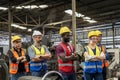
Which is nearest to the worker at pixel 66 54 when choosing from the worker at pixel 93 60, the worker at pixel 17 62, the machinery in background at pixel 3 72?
the worker at pixel 93 60

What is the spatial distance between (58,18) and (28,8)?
2807 mm

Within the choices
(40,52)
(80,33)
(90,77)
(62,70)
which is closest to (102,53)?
(90,77)

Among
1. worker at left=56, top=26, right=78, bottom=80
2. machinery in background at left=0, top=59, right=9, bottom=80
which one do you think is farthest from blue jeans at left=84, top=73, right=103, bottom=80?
machinery in background at left=0, top=59, right=9, bottom=80

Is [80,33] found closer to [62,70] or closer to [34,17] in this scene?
[34,17]

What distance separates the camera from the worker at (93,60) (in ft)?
12.7

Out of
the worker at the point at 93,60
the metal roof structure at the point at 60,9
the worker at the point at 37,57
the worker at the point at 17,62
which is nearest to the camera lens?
the worker at the point at 93,60

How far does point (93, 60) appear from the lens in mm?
3887

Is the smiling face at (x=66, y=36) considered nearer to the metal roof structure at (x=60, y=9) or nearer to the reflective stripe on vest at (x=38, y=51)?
the reflective stripe on vest at (x=38, y=51)

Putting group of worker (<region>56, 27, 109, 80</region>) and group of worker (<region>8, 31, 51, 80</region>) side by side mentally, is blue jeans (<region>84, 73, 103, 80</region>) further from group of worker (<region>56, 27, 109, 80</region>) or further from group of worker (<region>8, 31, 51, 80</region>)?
group of worker (<region>8, 31, 51, 80</region>)

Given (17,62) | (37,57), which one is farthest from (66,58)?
(17,62)

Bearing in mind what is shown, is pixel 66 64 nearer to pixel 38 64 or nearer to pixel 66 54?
pixel 66 54

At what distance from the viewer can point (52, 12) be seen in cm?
1288

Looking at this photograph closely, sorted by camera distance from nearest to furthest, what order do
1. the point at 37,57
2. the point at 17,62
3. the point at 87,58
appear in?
the point at 87,58 < the point at 37,57 < the point at 17,62

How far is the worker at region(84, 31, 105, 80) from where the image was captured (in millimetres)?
3875
